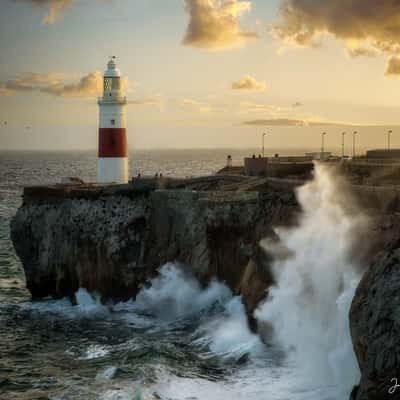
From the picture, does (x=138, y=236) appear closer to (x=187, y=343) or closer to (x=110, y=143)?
(x=187, y=343)

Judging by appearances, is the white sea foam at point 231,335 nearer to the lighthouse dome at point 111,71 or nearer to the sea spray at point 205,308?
the sea spray at point 205,308

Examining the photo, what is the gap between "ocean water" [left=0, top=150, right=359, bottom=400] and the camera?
17359 mm

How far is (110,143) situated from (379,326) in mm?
24906

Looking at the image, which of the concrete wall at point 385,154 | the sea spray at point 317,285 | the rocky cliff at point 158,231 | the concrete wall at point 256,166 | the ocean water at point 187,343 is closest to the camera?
the ocean water at point 187,343

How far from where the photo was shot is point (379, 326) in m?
12.7

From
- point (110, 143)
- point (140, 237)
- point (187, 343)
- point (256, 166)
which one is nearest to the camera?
point (187, 343)

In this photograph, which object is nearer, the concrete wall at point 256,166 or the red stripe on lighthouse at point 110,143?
the concrete wall at point 256,166

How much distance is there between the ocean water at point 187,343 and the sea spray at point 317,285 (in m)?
0.04

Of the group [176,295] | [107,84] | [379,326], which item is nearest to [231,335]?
[176,295]

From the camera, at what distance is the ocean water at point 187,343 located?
17359 mm

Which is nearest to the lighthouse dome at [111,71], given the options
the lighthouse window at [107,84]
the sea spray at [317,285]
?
the lighthouse window at [107,84]

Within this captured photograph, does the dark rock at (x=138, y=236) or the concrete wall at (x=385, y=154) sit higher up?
the concrete wall at (x=385, y=154)
